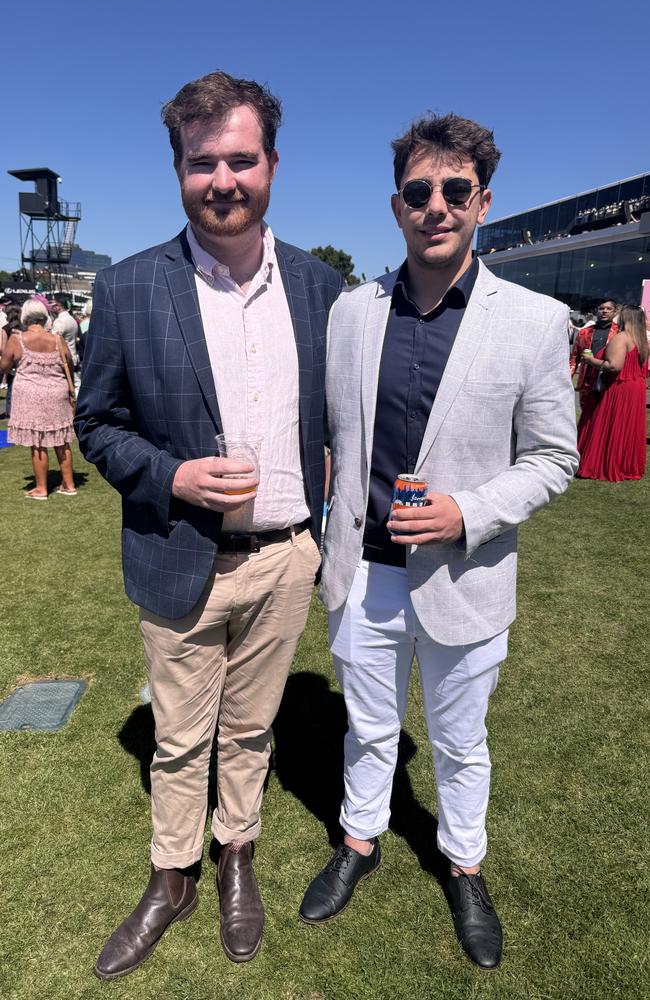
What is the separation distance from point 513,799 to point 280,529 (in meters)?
1.69

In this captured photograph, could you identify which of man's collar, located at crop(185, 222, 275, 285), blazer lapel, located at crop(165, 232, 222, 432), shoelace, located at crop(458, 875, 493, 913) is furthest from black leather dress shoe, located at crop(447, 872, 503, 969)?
man's collar, located at crop(185, 222, 275, 285)

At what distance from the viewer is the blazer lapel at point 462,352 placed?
182 cm

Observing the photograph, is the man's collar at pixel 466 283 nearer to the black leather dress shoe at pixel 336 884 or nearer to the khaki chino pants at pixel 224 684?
the khaki chino pants at pixel 224 684

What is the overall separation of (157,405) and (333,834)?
188 centimetres

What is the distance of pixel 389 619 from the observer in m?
2.07

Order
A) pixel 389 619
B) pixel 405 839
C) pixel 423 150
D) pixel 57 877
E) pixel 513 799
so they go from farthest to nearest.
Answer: pixel 513 799, pixel 405 839, pixel 57 877, pixel 389 619, pixel 423 150

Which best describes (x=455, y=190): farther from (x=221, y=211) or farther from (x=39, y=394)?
(x=39, y=394)

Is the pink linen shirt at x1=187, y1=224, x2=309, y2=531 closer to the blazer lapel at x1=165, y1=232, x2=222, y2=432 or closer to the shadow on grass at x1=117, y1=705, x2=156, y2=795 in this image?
the blazer lapel at x1=165, y1=232, x2=222, y2=432

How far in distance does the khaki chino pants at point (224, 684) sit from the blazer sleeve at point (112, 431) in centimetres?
33

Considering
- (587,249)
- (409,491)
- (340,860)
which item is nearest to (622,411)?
(340,860)

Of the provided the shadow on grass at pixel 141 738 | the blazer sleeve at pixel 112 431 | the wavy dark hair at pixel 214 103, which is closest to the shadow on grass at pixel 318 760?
the shadow on grass at pixel 141 738

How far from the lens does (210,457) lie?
1830 millimetres

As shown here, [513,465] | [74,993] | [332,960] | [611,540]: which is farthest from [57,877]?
[611,540]

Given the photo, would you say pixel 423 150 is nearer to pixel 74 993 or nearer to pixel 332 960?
pixel 332 960
